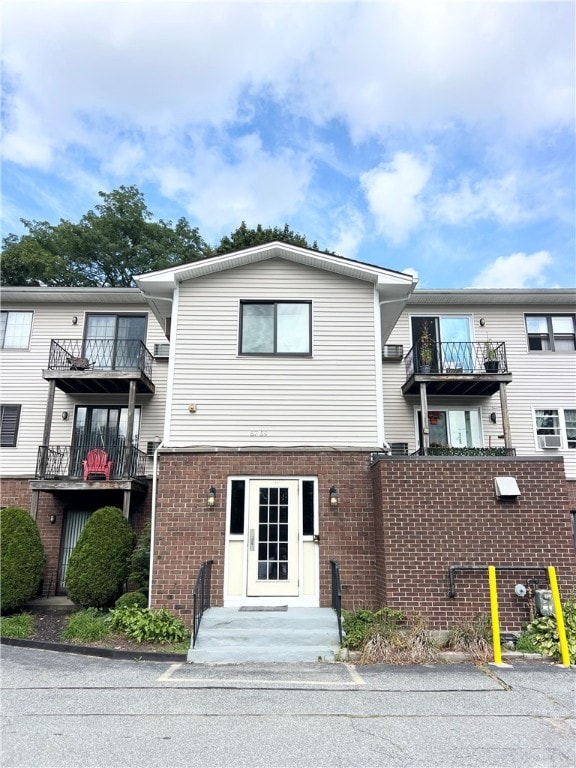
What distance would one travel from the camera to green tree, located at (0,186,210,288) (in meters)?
22.0

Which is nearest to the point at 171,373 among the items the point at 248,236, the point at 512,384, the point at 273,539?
the point at 273,539

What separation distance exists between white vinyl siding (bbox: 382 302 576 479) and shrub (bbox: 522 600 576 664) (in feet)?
20.7

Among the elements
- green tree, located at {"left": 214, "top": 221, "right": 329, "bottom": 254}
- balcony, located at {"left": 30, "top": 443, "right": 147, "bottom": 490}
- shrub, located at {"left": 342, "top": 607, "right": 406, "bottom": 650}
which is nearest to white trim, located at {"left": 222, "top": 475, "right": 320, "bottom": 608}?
shrub, located at {"left": 342, "top": 607, "right": 406, "bottom": 650}

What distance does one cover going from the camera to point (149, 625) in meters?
7.41

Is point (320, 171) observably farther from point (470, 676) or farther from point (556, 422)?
point (470, 676)

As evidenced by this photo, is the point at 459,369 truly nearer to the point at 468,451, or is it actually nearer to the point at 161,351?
the point at 468,451

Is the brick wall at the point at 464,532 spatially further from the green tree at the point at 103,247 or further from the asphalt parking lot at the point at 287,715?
the green tree at the point at 103,247

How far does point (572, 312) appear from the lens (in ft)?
46.3

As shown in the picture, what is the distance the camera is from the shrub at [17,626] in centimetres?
820

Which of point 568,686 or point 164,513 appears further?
point 164,513

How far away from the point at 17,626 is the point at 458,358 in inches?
463

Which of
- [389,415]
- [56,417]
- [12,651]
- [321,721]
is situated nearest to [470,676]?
[321,721]

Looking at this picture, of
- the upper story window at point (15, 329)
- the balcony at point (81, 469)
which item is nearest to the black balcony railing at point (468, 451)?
the balcony at point (81, 469)

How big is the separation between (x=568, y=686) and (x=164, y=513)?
6029mm
